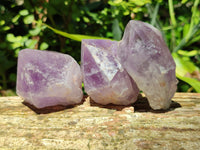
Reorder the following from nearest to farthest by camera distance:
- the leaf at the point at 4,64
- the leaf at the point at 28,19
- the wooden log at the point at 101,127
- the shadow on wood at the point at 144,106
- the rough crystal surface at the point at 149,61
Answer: the wooden log at the point at 101,127, the rough crystal surface at the point at 149,61, the shadow on wood at the point at 144,106, the leaf at the point at 28,19, the leaf at the point at 4,64

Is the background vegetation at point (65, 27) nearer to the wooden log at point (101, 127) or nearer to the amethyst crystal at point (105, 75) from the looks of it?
the amethyst crystal at point (105, 75)

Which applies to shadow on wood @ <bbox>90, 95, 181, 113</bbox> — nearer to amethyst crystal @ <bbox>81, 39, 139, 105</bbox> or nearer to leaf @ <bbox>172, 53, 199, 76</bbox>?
amethyst crystal @ <bbox>81, 39, 139, 105</bbox>

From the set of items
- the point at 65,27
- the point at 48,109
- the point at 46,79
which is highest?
the point at 65,27

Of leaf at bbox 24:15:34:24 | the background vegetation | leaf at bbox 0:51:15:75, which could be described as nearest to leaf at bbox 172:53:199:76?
the background vegetation

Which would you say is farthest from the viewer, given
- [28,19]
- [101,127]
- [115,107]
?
[28,19]

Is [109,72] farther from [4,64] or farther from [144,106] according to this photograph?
[4,64]

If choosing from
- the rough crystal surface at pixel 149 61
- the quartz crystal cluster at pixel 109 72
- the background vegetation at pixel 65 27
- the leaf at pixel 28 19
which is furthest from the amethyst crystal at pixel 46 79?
the leaf at pixel 28 19

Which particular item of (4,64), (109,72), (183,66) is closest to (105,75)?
(109,72)
